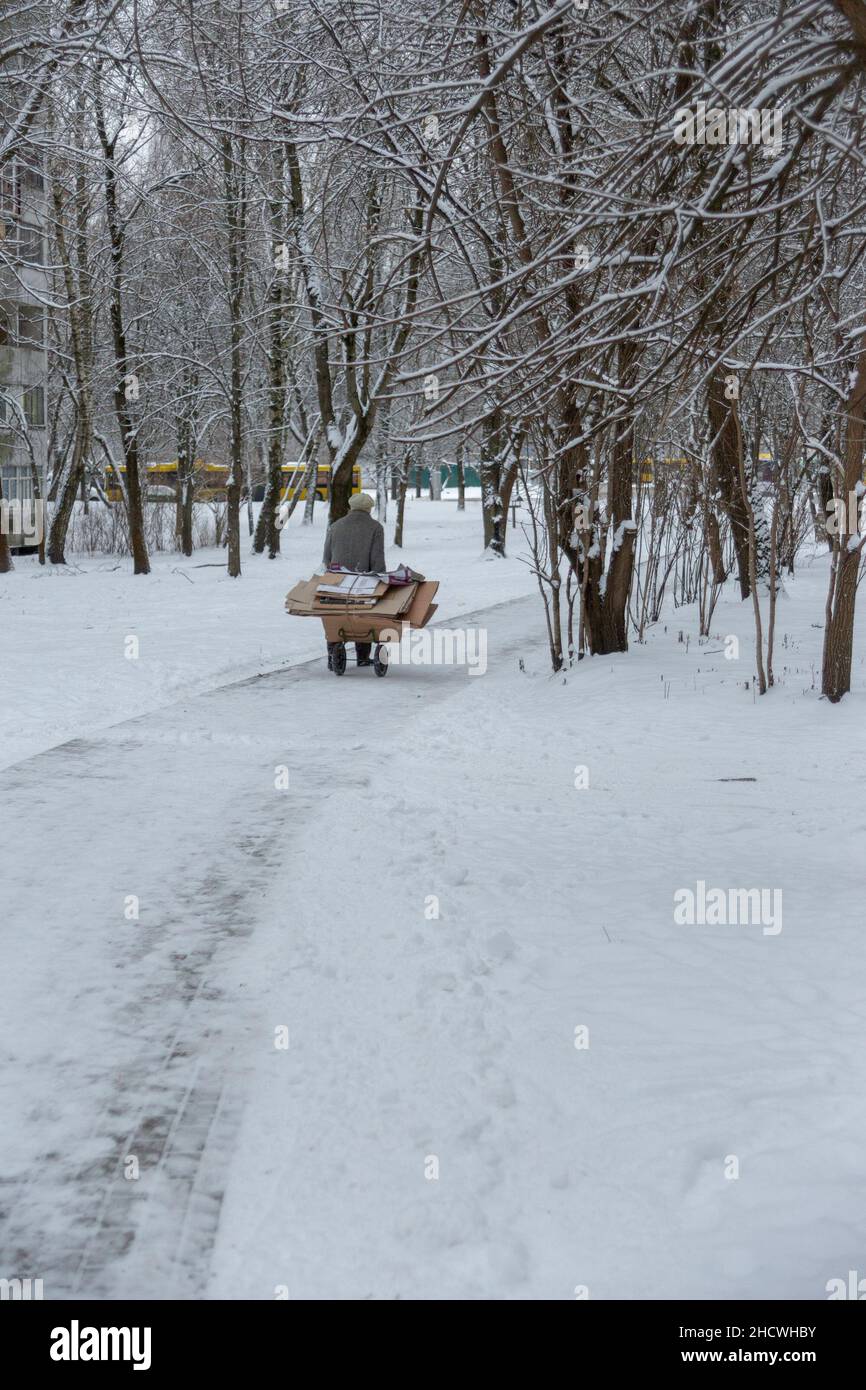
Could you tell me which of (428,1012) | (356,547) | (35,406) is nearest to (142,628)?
(356,547)

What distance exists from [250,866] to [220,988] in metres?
1.67

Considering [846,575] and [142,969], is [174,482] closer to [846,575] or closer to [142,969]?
[846,575]

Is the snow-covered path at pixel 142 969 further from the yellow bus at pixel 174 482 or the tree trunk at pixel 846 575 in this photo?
the yellow bus at pixel 174 482

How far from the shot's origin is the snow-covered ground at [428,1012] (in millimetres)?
3518

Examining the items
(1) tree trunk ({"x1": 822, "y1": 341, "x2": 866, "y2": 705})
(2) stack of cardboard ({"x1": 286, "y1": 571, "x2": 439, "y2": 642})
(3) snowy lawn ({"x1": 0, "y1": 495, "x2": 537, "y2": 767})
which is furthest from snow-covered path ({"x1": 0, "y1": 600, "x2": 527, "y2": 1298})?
(1) tree trunk ({"x1": 822, "y1": 341, "x2": 866, "y2": 705})

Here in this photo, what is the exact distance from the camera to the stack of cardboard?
13445 millimetres

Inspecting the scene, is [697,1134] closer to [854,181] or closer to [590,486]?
[854,181]

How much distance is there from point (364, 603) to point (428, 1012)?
870 centimetres

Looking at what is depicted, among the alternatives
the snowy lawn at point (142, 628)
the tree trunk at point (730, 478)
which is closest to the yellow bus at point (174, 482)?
the snowy lawn at point (142, 628)

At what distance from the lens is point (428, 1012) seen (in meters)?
5.03

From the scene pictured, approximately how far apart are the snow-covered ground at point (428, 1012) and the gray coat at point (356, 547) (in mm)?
3599

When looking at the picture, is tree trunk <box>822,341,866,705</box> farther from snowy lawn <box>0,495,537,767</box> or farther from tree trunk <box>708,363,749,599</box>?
snowy lawn <box>0,495,537,767</box>

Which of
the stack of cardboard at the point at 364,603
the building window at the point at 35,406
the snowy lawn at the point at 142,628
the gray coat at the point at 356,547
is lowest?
the snowy lawn at the point at 142,628
